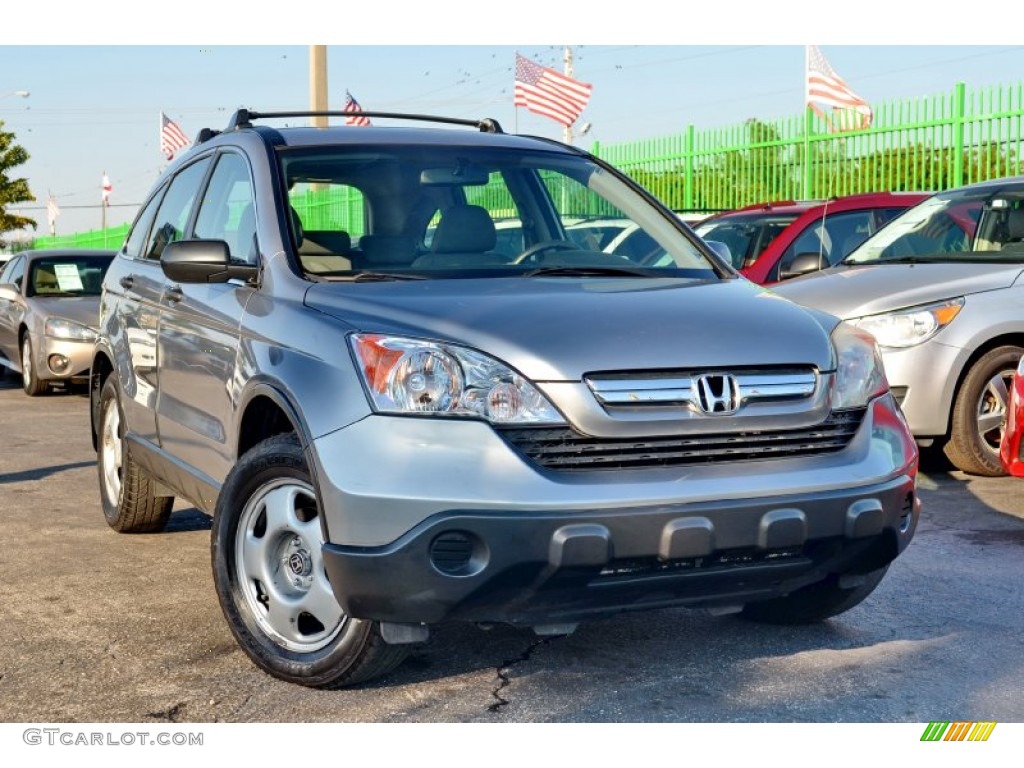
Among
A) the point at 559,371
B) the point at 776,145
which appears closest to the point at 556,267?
the point at 559,371

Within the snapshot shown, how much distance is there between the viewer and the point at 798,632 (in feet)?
15.6

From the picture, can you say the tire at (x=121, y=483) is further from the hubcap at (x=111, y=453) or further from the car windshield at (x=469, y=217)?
the car windshield at (x=469, y=217)

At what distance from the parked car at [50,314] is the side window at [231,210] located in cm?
844

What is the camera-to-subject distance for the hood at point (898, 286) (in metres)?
7.80

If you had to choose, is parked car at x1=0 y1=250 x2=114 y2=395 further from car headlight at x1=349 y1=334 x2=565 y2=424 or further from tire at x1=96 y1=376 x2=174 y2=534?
car headlight at x1=349 y1=334 x2=565 y2=424

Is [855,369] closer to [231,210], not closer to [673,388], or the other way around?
[673,388]

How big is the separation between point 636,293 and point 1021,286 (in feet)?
13.9

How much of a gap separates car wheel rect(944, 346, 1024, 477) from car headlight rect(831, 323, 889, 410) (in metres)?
3.64

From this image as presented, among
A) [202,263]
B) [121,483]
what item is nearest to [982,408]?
[121,483]

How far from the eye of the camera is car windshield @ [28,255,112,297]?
14.6m

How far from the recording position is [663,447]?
12.5 feet

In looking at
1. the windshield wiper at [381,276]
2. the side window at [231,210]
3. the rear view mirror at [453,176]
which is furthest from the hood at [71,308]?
the windshield wiper at [381,276]

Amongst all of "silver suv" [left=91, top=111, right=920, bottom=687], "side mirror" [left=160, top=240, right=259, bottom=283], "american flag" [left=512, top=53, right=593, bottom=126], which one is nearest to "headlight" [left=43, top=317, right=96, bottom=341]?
"silver suv" [left=91, top=111, right=920, bottom=687]

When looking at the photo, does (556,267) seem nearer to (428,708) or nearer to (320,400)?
(320,400)
